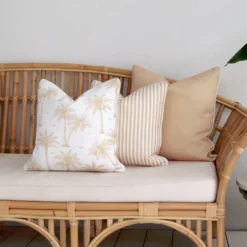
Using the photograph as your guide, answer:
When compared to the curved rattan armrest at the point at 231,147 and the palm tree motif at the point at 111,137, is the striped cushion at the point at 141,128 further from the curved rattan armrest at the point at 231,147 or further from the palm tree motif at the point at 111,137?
the curved rattan armrest at the point at 231,147

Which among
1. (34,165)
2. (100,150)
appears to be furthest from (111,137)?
(34,165)

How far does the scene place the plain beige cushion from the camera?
217cm

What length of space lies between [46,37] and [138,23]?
464 millimetres

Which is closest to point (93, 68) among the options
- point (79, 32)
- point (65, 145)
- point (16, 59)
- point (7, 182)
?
point (79, 32)

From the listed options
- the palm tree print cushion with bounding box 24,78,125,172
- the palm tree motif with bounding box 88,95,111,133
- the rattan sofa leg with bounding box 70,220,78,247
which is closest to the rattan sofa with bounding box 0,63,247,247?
the rattan sofa leg with bounding box 70,220,78,247

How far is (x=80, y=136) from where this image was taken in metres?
1.96

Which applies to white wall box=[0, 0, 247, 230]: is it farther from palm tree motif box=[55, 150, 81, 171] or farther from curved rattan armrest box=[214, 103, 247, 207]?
palm tree motif box=[55, 150, 81, 171]

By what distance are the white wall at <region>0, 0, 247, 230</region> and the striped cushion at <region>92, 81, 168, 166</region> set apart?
45cm

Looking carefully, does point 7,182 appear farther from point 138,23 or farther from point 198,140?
point 138,23

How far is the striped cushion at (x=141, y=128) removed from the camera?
206 centimetres

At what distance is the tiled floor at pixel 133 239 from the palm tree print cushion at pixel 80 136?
0.52 meters

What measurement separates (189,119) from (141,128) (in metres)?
0.24

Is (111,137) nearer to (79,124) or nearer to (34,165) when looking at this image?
(79,124)

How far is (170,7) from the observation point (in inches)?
97.0
